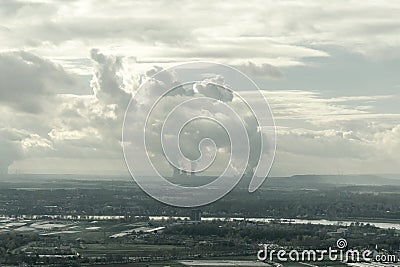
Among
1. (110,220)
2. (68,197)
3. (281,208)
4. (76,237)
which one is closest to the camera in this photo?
(76,237)

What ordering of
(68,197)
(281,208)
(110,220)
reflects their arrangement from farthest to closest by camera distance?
(68,197)
(281,208)
(110,220)

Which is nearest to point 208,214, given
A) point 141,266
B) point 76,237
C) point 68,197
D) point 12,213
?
point 12,213

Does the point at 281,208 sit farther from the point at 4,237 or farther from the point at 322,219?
the point at 4,237

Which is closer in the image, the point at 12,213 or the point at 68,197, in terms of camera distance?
the point at 12,213

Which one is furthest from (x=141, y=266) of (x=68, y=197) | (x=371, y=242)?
(x=68, y=197)

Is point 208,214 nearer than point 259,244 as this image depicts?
No

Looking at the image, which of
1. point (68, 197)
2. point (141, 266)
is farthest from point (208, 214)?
point (141, 266)

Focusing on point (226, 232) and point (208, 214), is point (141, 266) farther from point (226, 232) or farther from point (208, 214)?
point (208, 214)

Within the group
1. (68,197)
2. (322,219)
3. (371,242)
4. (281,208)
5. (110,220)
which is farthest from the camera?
(68,197)

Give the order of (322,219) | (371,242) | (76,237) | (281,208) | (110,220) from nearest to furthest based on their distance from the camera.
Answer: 1. (371,242)
2. (76,237)
3. (110,220)
4. (322,219)
5. (281,208)
